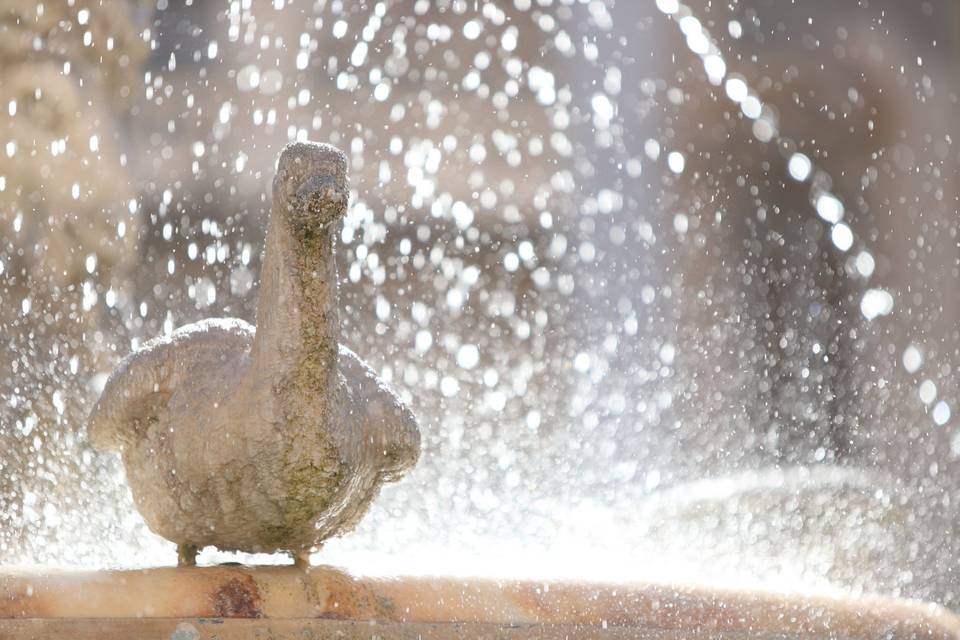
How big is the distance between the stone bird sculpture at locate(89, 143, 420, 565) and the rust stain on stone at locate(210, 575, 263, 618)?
12 cm

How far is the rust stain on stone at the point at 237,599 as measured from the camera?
4.02ft

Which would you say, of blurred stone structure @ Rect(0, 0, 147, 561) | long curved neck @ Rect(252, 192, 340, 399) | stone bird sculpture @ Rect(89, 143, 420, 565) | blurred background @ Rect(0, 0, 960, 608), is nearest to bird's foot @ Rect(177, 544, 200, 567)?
stone bird sculpture @ Rect(89, 143, 420, 565)

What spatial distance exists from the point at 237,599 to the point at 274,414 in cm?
19

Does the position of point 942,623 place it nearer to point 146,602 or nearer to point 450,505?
point 146,602

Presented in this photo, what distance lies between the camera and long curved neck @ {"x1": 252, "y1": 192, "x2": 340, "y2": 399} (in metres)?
1.31

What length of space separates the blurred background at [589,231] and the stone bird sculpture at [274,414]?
6.88 feet

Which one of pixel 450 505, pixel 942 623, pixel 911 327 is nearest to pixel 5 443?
pixel 450 505

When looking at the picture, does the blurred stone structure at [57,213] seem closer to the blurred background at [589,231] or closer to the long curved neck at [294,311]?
the blurred background at [589,231]

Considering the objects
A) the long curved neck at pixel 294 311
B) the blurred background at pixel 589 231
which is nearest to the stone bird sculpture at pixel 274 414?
the long curved neck at pixel 294 311

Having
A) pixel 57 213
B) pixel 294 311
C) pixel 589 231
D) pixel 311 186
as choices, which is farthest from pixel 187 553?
pixel 589 231

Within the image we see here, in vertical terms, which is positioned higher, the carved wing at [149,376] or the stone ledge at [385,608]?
the carved wing at [149,376]

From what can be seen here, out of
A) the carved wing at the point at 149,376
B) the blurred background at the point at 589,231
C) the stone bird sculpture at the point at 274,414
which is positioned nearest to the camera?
the stone bird sculpture at the point at 274,414

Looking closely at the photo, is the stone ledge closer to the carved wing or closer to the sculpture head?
the carved wing

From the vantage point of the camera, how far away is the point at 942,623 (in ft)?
4.88
